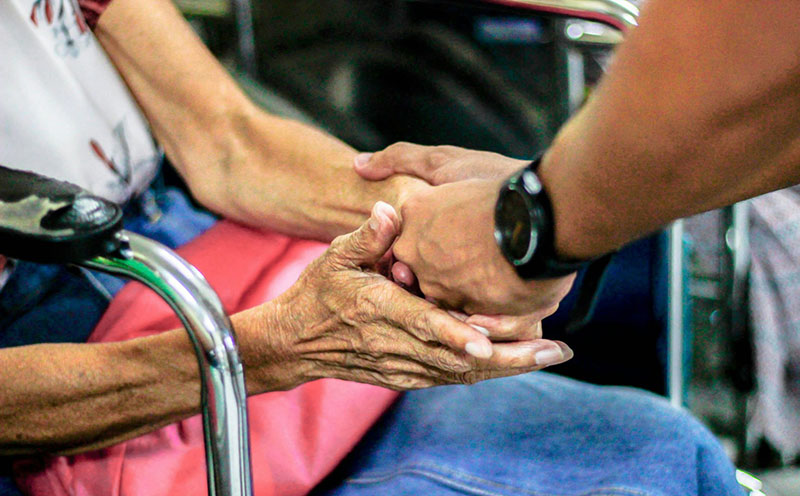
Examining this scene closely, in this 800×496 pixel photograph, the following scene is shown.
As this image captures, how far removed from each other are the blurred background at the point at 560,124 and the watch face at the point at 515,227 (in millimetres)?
339

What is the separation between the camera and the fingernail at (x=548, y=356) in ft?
1.89

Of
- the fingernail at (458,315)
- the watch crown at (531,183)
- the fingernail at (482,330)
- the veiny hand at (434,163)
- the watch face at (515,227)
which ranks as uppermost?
the watch crown at (531,183)

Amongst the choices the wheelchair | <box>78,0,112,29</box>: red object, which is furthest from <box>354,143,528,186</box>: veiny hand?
<box>78,0,112,29</box>: red object

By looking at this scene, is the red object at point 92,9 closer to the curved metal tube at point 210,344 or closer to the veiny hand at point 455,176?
the veiny hand at point 455,176

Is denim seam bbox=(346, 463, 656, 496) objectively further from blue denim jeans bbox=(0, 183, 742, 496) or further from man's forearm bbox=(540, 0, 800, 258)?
man's forearm bbox=(540, 0, 800, 258)

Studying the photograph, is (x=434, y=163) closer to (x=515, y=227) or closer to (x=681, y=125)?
(x=515, y=227)

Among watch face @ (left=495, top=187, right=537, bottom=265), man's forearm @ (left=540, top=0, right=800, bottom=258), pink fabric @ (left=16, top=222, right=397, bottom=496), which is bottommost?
pink fabric @ (left=16, top=222, right=397, bottom=496)

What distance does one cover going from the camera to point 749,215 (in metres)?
1.41

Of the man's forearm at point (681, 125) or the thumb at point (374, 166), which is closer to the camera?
the man's forearm at point (681, 125)

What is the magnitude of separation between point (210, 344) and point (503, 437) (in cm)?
35

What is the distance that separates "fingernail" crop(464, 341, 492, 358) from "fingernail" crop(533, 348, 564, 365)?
5 centimetres

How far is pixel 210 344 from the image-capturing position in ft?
1.79

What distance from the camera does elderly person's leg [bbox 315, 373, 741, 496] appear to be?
68cm

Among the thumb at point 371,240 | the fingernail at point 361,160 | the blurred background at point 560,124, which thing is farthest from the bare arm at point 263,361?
the blurred background at point 560,124
